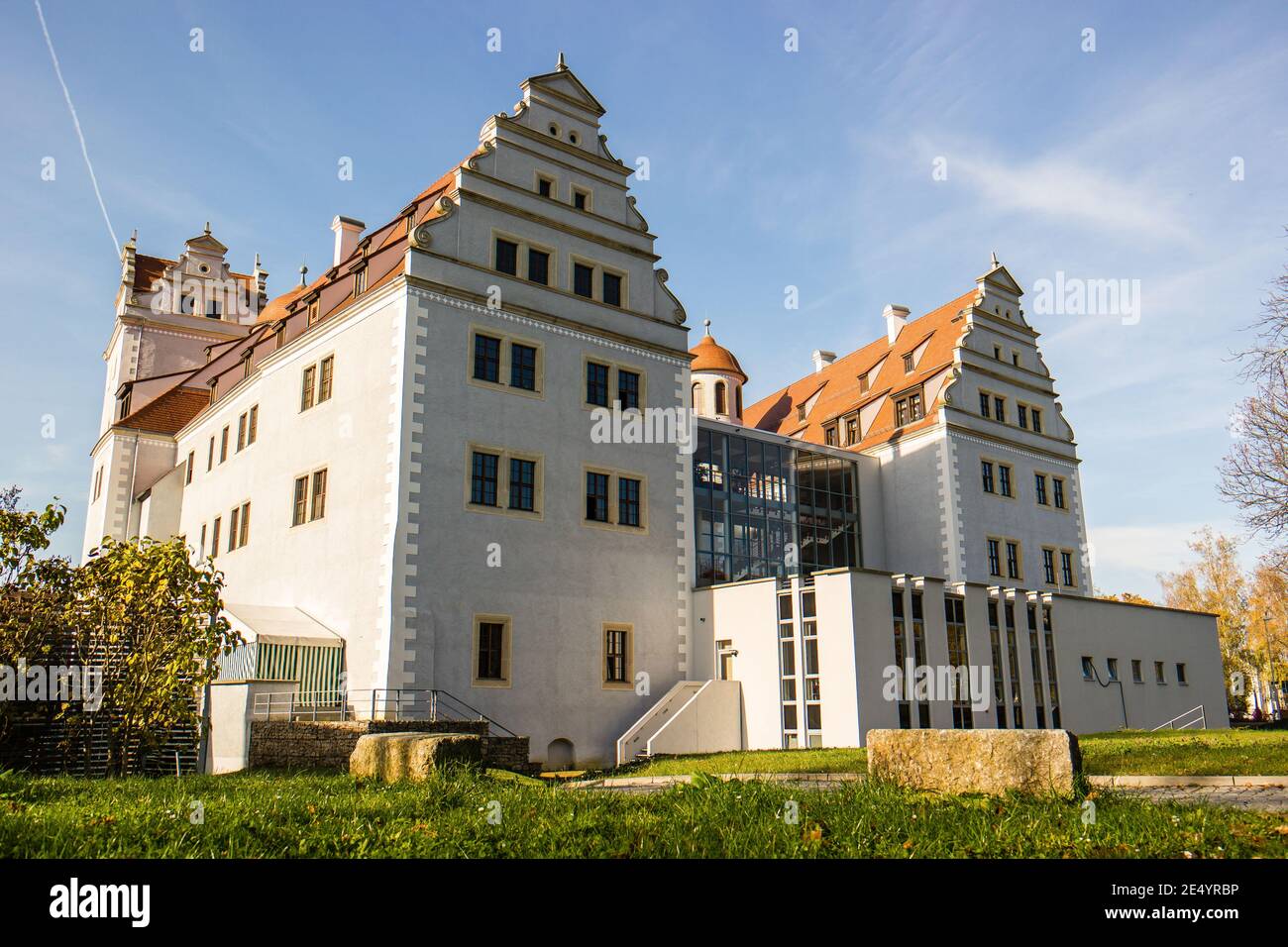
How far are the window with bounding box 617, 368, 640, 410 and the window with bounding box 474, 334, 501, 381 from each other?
409cm

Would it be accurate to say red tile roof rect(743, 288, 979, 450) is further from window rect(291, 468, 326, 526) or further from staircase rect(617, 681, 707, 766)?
window rect(291, 468, 326, 526)

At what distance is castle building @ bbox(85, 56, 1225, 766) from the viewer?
25.1 meters

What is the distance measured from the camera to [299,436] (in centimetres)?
2997

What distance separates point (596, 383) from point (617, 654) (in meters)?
7.77

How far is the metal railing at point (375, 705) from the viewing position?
22344mm

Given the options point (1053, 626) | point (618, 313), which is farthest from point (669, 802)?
point (1053, 626)

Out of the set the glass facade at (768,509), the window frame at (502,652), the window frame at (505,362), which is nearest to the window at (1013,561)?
the glass facade at (768,509)

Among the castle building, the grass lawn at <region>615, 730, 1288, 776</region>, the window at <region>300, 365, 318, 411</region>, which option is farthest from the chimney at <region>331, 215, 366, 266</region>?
the grass lawn at <region>615, 730, 1288, 776</region>

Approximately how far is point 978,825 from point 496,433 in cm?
2062

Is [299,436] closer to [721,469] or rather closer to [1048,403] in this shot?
[721,469]

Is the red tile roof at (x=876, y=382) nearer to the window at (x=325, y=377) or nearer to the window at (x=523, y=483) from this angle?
the window at (x=523, y=483)

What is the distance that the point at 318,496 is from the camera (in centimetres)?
2834

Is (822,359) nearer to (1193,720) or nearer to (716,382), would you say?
(716,382)
